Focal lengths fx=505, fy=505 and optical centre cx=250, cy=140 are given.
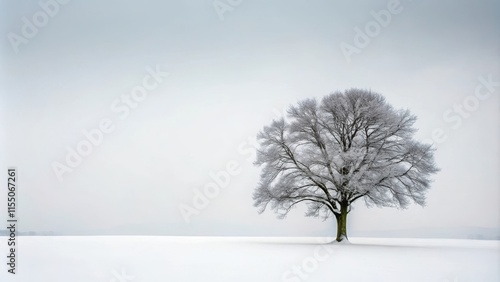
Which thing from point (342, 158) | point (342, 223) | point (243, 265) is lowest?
point (243, 265)

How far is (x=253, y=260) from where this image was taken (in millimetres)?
9227

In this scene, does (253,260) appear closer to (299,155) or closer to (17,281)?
(17,281)

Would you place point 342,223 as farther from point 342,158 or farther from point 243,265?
point 243,265

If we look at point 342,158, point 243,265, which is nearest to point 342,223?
point 342,158

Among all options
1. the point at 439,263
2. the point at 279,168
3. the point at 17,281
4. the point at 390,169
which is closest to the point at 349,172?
the point at 390,169

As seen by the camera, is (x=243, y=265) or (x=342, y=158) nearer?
(x=243, y=265)

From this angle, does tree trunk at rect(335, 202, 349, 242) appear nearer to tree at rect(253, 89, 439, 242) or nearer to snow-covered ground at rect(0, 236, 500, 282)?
tree at rect(253, 89, 439, 242)

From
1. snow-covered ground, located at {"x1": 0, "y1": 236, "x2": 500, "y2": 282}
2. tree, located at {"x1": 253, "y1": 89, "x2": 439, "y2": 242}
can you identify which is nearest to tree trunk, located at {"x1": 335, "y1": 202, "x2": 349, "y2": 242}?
tree, located at {"x1": 253, "y1": 89, "x2": 439, "y2": 242}

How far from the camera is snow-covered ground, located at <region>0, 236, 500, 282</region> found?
748 centimetres

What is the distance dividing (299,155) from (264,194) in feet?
4.78

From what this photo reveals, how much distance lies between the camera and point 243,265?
8.49 metres

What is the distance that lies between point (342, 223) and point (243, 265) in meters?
6.22

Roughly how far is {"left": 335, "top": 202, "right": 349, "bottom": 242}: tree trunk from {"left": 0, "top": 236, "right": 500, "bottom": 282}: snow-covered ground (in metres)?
2.40

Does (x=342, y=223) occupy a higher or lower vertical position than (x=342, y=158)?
lower
